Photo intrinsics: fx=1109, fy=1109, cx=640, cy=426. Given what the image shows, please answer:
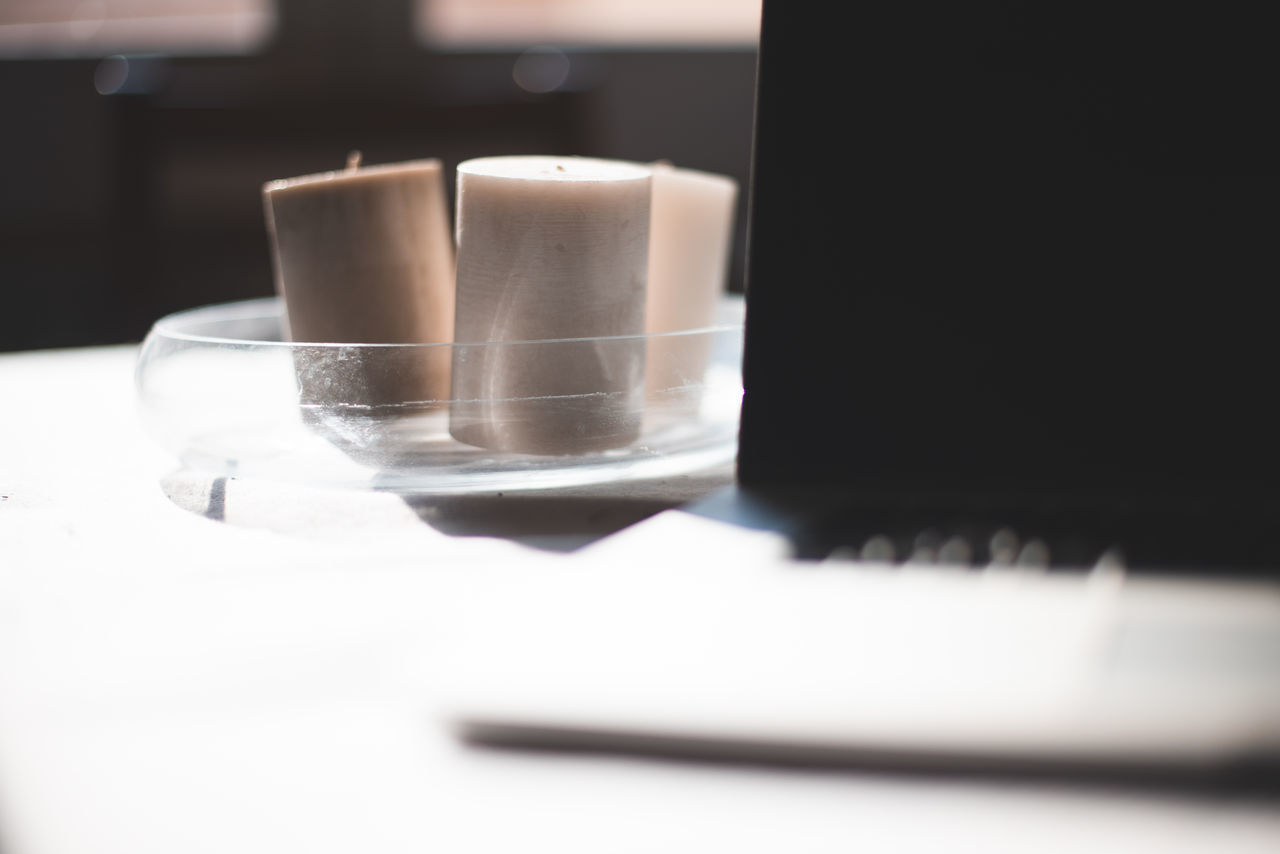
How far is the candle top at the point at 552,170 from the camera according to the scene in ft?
1.43

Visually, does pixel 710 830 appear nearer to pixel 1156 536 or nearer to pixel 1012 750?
pixel 1012 750

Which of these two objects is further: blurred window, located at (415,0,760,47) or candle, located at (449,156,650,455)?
blurred window, located at (415,0,760,47)

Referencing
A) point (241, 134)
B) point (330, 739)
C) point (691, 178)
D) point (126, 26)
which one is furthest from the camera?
point (126, 26)

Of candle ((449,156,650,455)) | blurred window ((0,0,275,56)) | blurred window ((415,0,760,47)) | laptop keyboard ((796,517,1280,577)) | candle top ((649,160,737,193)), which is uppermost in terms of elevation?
blurred window ((415,0,760,47))

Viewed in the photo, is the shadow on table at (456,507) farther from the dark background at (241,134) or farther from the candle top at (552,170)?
the dark background at (241,134)

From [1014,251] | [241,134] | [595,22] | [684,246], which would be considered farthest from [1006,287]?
[595,22]

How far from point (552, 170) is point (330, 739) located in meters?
0.27

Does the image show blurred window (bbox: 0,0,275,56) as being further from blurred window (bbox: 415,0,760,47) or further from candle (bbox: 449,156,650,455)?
candle (bbox: 449,156,650,455)

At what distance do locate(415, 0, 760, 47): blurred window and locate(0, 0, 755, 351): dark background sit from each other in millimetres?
58

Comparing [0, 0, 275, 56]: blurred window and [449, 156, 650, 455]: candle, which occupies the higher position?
[0, 0, 275, 56]: blurred window

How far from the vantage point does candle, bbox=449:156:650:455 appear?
0.43 meters

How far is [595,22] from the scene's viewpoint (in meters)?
2.76

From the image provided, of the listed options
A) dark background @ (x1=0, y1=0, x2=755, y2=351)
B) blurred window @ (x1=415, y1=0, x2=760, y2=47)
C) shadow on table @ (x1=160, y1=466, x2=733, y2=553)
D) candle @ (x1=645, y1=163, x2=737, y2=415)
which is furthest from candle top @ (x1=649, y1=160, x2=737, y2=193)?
blurred window @ (x1=415, y1=0, x2=760, y2=47)

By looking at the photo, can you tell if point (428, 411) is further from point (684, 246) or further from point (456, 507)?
point (684, 246)
